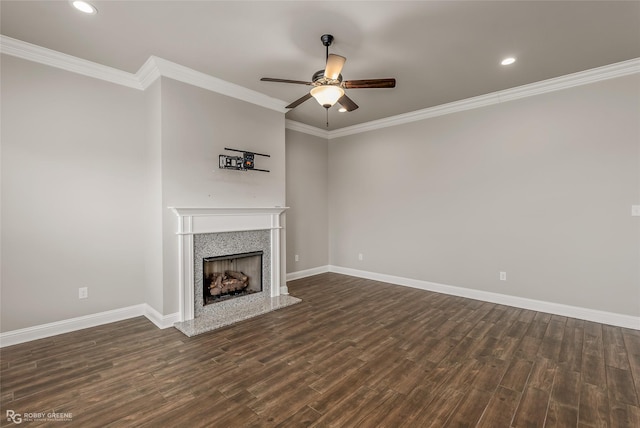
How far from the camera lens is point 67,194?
3.15 meters

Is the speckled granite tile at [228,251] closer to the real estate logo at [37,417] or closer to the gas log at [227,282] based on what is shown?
the gas log at [227,282]

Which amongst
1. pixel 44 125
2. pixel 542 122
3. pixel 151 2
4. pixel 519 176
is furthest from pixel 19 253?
pixel 542 122

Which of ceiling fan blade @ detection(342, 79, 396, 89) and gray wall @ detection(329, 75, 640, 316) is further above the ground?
ceiling fan blade @ detection(342, 79, 396, 89)

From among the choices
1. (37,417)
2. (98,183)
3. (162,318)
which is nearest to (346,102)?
(98,183)

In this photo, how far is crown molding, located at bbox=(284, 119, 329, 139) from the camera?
5337mm

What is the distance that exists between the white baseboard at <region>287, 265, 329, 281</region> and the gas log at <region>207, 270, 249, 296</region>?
4.24ft

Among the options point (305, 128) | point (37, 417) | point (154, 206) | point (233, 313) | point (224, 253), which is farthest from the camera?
point (305, 128)

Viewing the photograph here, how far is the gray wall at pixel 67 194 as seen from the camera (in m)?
2.88

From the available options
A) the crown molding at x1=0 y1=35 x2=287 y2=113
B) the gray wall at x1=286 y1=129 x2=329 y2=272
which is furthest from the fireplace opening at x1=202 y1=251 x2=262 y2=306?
the crown molding at x1=0 y1=35 x2=287 y2=113

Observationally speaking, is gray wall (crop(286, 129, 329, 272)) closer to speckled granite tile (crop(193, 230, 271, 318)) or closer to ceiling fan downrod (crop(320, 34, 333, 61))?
speckled granite tile (crop(193, 230, 271, 318))

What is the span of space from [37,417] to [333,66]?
3.23 metres

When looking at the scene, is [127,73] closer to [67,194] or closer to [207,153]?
[207,153]

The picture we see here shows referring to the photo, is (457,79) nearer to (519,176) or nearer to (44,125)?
(519,176)

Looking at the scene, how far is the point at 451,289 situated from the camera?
4574mm
